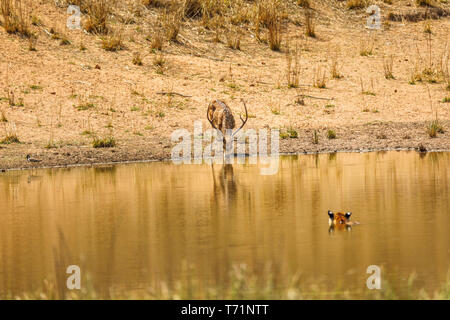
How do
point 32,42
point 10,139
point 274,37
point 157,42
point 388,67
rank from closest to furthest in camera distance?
point 10,139, point 32,42, point 157,42, point 388,67, point 274,37

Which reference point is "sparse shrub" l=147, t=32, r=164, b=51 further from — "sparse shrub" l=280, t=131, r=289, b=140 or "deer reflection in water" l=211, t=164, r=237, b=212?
"deer reflection in water" l=211, t=164, r=237, b=212

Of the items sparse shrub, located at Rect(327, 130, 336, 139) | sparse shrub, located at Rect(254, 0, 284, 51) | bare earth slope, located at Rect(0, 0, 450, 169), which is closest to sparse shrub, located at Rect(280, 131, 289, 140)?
bare earth slope, located at Rect(0, 0, 450, 169)

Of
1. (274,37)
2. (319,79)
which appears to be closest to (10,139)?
(319,79)

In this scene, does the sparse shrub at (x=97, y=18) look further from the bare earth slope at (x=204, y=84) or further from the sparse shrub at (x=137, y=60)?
the sparse shrub at (x=137, y=60)

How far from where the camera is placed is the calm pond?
8969mm

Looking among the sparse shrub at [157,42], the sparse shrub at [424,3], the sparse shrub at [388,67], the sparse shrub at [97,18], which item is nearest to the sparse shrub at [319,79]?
the sparse shrub at [388,67]

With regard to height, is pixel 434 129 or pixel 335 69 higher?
pixel 335 69

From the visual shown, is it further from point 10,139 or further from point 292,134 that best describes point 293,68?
point 10,139

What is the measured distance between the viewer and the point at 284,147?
19891 millimetres

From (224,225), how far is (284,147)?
28.1 feet

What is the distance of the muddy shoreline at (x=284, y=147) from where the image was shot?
1861cm

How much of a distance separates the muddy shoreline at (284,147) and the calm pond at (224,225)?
3.50 feet

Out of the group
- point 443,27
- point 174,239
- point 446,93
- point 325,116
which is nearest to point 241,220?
point 174,239
